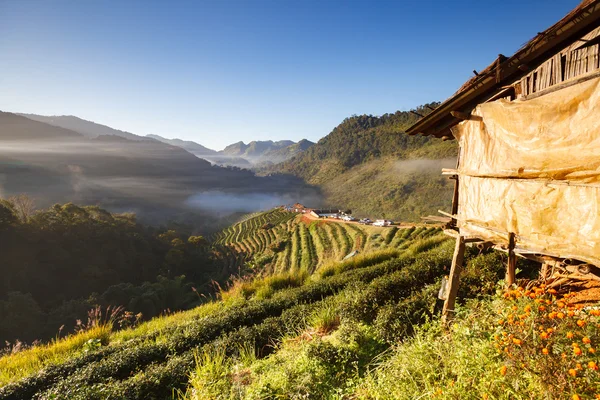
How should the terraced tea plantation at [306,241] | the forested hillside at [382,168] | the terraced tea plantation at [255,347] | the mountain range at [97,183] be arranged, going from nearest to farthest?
1. the terraced tea plantation at [255,347]
2. the terraced tea plantation at [306,241]
3. the forested hillside at [382,168]
4. the mountain range at [97,183]

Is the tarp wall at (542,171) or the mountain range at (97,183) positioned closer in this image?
the tarp wall at (542,171)

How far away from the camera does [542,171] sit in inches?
126

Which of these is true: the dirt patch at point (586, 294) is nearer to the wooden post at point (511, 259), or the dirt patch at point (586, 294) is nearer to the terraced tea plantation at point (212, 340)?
the wooden post at point (511, 259)

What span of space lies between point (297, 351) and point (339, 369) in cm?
109

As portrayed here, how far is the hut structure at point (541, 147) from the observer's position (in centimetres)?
274

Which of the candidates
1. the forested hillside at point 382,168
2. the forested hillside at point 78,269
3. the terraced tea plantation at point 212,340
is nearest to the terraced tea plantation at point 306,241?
the forested hillside at point 78,269

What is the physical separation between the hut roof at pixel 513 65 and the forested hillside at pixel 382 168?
145 ft

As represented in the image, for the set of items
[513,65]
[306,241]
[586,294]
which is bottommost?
[306,241]

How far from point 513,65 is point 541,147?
1.37 metres

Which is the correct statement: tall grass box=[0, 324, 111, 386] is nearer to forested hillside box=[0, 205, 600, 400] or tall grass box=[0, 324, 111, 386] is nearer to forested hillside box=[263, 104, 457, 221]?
forested hillside box=[0, 205, 600, 400]

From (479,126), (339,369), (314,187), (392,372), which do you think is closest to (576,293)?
(479,126)

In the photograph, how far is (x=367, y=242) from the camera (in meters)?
39.1

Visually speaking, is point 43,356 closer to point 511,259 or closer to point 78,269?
point 511,259

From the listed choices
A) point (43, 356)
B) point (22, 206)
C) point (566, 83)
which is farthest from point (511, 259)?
point (22, 206)
